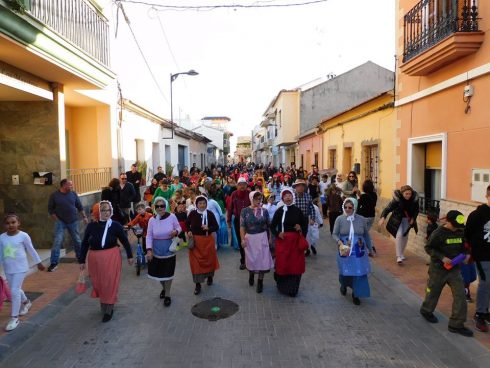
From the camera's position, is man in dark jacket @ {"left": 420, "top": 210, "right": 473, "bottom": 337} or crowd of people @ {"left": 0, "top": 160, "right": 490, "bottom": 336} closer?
man in dark jacket @ {"left": 420, "top": 210, "right": 473, "bottom": 337}

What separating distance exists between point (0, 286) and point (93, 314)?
4.11ft

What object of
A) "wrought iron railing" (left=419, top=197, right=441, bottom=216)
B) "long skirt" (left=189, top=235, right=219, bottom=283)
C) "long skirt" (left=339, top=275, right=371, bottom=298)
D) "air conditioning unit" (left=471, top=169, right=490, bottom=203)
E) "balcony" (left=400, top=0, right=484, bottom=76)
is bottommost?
"long skirt" (left=339, top=275, right=371, bottom=298)

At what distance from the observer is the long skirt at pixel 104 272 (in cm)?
525

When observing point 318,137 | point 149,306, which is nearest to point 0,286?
point 149,306

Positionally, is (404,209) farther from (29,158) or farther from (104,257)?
(29,158)

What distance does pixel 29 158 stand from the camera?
29.1ft

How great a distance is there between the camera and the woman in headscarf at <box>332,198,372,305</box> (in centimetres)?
578

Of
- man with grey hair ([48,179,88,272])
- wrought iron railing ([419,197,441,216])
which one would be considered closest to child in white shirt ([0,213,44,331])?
man with grey hair ([48,179,88,272])

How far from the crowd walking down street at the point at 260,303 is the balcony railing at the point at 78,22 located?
3.66m

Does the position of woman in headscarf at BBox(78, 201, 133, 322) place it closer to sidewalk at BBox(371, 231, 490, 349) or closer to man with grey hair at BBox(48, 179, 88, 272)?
man with grey hair at BBox(48, 179, 88, 272)

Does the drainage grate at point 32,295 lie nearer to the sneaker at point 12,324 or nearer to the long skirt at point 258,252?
the sneaker at point 12,324

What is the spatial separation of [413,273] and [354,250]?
2167mm

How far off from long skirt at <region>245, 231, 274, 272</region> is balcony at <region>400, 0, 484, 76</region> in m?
4.39

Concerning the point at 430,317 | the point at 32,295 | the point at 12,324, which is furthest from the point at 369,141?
the point at 12,324
